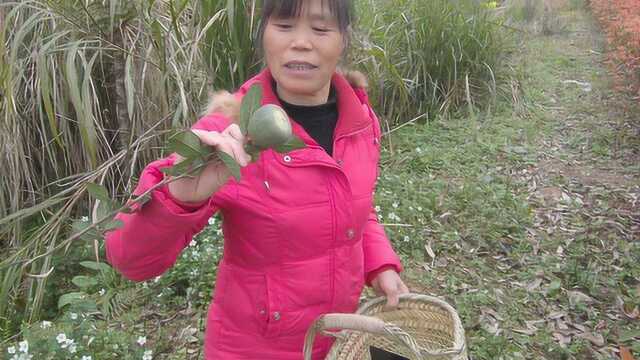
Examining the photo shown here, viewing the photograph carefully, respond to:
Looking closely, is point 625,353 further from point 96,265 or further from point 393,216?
point 96,265

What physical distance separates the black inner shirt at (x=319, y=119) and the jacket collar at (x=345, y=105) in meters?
0.02

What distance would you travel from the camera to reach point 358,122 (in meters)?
1.31

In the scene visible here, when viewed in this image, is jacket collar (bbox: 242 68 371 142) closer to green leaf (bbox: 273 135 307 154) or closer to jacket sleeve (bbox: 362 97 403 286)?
jacket sleeve (bbox: 362 97 403 286)

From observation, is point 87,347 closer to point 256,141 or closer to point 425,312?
point 425,312

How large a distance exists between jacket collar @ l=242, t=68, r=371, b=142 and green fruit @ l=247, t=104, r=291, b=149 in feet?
1.50

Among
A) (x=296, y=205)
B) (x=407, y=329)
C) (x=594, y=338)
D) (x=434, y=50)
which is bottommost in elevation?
(x=594, y=338)

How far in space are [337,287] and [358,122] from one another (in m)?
0.36

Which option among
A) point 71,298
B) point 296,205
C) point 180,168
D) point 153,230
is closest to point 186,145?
point 180,168

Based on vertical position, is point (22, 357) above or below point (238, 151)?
below

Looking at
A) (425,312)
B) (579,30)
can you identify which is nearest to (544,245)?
(425,312)

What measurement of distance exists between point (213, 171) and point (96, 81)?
2145 millimetres

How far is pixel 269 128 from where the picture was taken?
0.76 meters

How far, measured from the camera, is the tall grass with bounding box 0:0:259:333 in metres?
2.34

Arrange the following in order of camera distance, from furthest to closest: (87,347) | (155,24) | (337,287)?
(155,24) → (87,347) → (337,287)
